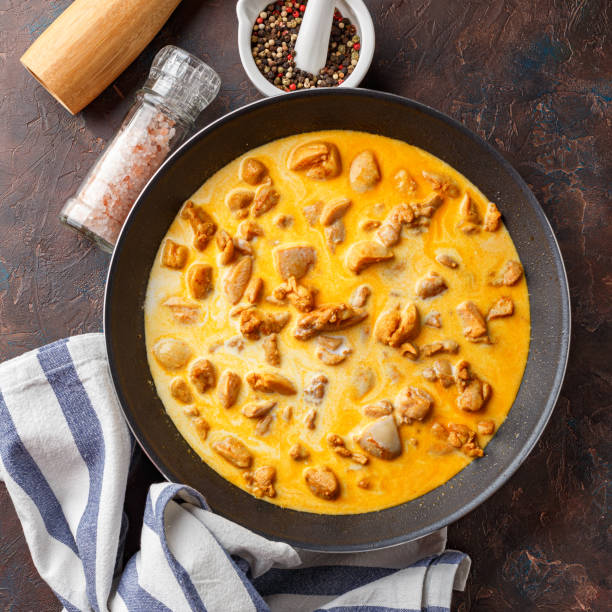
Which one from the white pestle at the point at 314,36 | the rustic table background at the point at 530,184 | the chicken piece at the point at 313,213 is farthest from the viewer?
the rustic table background at the point at 530,184

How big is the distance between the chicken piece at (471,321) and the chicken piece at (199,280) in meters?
0.83

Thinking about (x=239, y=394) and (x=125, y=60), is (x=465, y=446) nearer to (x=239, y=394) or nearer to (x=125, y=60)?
(x=239, y=394)

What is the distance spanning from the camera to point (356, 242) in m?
1.96

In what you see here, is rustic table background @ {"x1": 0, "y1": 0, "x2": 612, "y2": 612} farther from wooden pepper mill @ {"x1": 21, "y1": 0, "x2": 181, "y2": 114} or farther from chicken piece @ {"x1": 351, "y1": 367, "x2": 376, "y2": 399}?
chicken piece @ {"x1": 351, "y1": 367, "x2": 376, "y2": 399}

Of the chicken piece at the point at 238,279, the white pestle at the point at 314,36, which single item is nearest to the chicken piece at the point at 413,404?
the chicken piece at the point at 238,279

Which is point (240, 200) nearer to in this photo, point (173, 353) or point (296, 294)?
point (296, 294)

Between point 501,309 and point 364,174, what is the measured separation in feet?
2.07

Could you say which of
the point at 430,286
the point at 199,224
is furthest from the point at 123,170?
the point at 430,286

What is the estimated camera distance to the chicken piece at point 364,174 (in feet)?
6.47

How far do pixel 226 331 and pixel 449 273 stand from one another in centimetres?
75

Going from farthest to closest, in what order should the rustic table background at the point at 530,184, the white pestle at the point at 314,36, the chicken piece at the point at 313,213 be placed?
the rustic table background at the point at 530,184
the chicken piece at the point at 313,213
the white pestle at the point at 314,36

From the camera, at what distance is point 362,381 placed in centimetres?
194

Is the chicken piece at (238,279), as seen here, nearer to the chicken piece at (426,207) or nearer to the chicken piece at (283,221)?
the chicken piece at (283,221)

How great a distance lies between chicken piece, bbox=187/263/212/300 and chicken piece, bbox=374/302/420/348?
573mm
